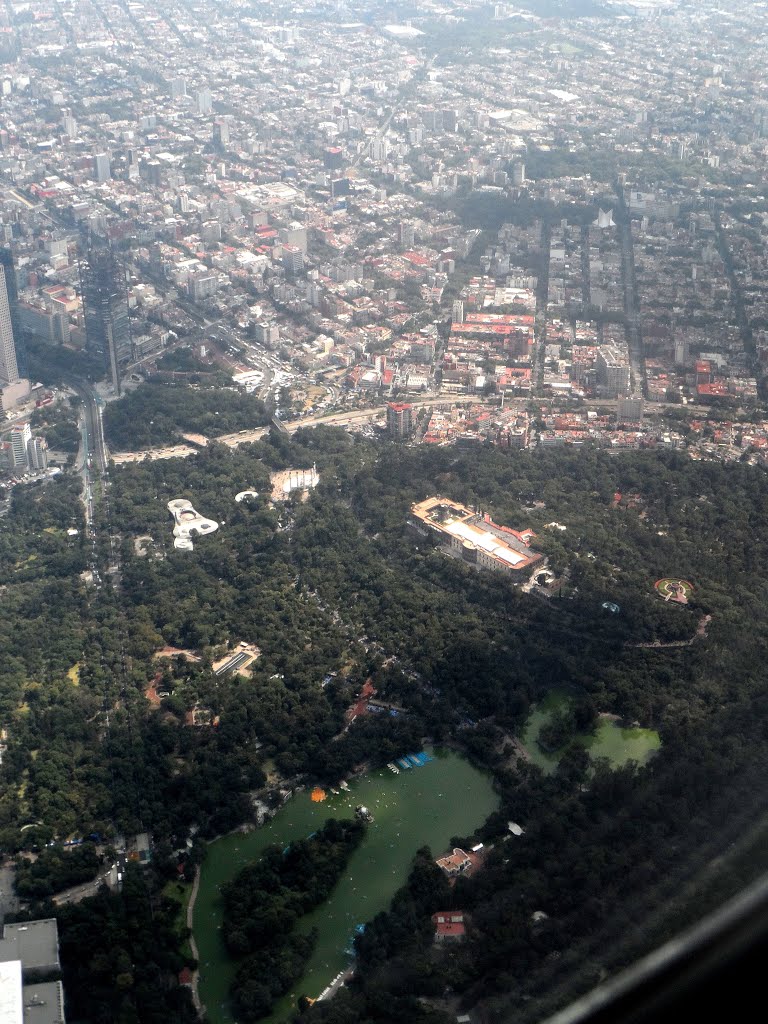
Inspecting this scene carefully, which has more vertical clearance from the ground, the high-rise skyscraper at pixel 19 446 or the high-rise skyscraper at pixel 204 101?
the high-rise skyscraper at pixel 19 446

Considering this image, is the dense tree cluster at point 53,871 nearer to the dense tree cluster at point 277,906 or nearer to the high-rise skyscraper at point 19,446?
the dense tree cluster at point 277,906

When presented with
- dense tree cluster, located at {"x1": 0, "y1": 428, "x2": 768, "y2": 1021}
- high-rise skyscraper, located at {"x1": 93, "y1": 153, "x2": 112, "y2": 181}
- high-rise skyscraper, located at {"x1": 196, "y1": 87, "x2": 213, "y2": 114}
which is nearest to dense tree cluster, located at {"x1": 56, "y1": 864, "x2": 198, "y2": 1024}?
dense tree cluster, located at {"x1": 0, "y1": 428, "x2": 768, "y2": 1021}

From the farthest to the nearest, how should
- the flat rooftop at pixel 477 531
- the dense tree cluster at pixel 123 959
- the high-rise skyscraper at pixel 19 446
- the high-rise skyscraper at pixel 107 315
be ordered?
1. the high-rise skyscraper at pixel 107 315
2. the high-rise skyscraper at pixel 19 446
3. the flat rooftop at pixel 477 531
4. the dense tree cluster at pixel 123 959

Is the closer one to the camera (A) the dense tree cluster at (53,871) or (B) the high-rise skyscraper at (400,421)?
(A) the dense tree cluster at (53,871)

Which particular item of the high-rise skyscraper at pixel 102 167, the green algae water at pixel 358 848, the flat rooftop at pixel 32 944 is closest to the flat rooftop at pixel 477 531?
the green algae water at pixel 358 848

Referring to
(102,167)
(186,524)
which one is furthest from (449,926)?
(102,167)

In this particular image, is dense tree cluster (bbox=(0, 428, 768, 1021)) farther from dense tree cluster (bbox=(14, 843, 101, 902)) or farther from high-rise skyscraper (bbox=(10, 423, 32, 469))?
high-rise skyscraper (bbox=(10, 423, 32, 469))
